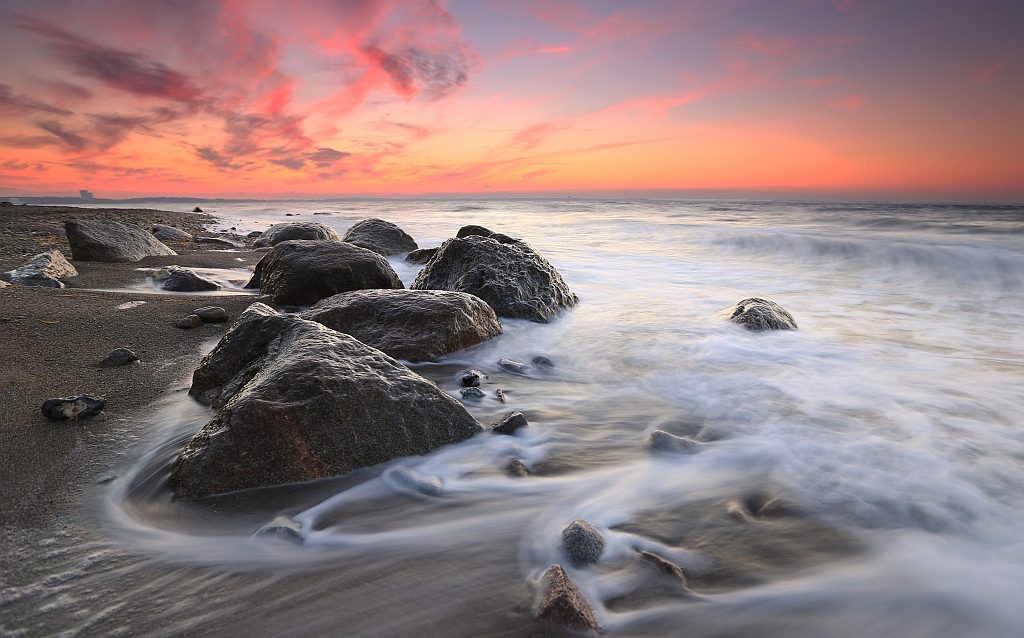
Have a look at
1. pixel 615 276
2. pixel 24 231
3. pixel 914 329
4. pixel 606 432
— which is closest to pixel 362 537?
pixel 606 432

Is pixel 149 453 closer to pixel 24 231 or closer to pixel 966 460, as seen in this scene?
pixel 966 460

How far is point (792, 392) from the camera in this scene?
10.8 feet

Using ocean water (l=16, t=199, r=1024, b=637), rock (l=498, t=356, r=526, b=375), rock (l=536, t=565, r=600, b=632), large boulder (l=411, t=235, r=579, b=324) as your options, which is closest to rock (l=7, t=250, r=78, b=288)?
large boulder (l=411, t=235, r=579, b=324)

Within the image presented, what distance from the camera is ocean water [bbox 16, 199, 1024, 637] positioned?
1471mm

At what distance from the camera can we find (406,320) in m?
3.76

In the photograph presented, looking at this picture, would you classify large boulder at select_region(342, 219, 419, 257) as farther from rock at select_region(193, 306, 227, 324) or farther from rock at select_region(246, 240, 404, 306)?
rock at select_region(193, 306, 227, 324)

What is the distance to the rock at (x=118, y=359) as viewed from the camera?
9.89 ft

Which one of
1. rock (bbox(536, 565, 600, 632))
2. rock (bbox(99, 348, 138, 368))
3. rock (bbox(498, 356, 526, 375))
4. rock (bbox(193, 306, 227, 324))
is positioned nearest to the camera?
rock (bbox(536, 565, 600, 632))

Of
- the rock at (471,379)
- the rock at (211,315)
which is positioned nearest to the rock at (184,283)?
the rock at (211,315)

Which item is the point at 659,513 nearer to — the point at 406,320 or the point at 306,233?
the point at 406,320

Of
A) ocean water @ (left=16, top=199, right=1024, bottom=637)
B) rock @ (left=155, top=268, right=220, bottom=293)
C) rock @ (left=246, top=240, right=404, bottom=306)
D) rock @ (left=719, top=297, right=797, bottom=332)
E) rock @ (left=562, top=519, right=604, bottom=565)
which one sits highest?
rock @ (left=246, top=240, right=404, bottom=306)

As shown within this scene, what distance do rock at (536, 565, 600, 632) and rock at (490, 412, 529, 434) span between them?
1150 mm

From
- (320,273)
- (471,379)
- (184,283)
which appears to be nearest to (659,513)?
(471,379)

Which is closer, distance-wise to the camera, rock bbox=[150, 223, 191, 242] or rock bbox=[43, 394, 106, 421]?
rock bbox=[43, 394, 106, 421]
